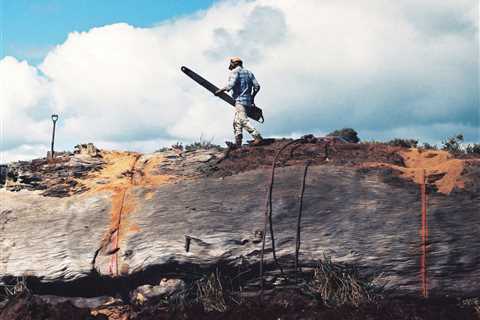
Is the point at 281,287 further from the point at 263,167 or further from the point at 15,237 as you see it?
the point at 15,237

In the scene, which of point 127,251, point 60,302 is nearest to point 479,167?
point 127,251

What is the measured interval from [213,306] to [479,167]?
4.06 meters

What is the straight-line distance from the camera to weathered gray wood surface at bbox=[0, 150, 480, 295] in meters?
8.97

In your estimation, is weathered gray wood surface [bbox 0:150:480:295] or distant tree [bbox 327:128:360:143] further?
distant tree [bbox 327:128:360:143]

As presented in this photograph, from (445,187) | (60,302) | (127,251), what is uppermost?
(445,187)

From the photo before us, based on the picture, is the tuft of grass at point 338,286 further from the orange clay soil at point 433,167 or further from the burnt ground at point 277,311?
the orange clay soil at point 433,167

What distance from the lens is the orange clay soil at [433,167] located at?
9.36m

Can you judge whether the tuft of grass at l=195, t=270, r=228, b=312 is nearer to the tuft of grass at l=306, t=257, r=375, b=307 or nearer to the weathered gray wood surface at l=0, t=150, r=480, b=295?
the weathered gray wood surface at l=0, t=150, r=480, b=295

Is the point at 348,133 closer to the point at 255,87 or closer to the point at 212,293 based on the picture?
the point at 255,87

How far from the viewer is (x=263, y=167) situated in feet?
33.3

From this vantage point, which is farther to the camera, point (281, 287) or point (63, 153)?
point (63, 153)

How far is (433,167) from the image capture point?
9.82m

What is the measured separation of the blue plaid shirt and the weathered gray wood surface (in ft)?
8.73

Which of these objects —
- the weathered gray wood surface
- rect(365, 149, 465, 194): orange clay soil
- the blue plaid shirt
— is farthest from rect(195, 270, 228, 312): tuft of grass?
the blue plaid shirt
